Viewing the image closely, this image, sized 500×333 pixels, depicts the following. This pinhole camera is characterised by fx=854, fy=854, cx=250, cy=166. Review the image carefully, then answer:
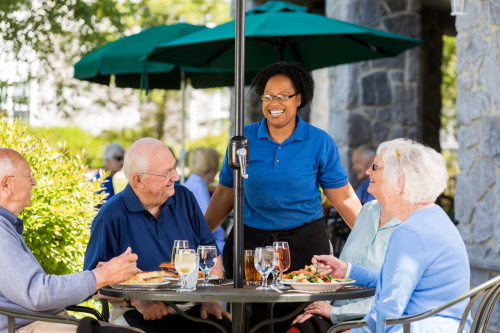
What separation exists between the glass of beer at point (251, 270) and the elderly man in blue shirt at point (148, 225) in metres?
0.48

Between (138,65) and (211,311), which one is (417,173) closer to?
(211,311)

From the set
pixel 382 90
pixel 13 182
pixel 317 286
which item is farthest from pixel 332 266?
pixel 382 90

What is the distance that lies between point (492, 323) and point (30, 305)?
3374mm

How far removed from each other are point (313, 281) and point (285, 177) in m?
1.04

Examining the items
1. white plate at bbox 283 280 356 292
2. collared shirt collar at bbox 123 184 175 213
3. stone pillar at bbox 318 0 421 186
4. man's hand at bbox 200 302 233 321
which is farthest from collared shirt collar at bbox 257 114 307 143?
stone pillar at bbox 318 0 421 186

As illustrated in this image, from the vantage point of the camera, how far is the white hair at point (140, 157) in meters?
3.92

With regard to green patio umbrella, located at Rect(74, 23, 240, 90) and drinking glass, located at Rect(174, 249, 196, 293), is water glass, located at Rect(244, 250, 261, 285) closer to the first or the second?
drinking glass, located at Rect(174, 249, 196, 293)

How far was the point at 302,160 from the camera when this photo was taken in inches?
174

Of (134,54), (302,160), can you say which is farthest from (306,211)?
(134,54)

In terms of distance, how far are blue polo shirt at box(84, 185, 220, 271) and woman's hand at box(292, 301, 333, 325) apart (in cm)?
61

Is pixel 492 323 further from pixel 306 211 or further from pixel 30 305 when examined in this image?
pixel 30 305

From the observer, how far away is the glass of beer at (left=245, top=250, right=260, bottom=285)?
346 cm

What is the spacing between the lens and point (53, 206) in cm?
525

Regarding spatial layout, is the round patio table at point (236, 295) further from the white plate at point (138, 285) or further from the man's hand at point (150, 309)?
the man's hand at point (150, 309)
